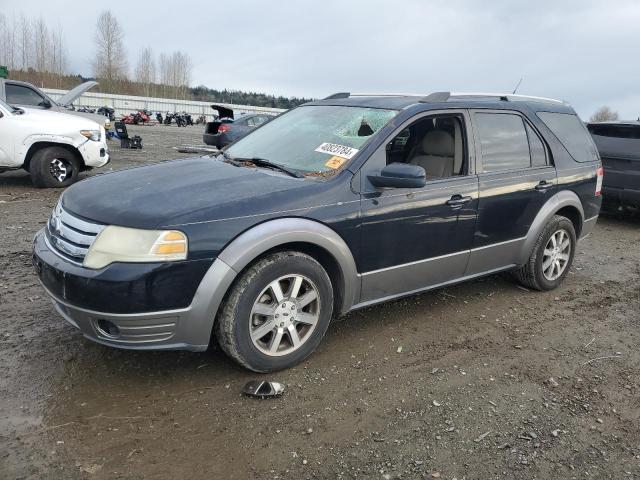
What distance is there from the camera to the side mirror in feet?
10.8

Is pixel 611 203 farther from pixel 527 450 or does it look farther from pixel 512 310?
pixel 527 450

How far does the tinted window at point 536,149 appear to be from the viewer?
4.56 metres

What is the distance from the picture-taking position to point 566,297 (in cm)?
490

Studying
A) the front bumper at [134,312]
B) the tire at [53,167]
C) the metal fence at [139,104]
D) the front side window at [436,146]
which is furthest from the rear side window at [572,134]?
the metal fence at [139,104]

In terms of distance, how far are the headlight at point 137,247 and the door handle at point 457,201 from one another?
6.68 feet

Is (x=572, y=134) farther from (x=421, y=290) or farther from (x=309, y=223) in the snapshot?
(x=309, y=223)

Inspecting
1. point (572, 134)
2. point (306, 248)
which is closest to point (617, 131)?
point (572, 134)

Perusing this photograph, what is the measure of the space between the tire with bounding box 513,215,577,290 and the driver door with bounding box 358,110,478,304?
3.41 ft

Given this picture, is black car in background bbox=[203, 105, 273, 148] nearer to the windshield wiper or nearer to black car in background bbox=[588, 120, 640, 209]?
black car in background bbox=[588, 120, 640, 209]

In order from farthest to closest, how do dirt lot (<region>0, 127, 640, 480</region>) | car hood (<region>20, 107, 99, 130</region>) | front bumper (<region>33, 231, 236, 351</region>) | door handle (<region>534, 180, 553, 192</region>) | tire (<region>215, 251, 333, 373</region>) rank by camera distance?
car hood (<region>20, 107, 99, 130</region>) → door handle (<region>534, 180, 553, 192</region>) → tire (<region>215, 251, 333, 373</region>) → front bumper (<region>33, 231, 236, 351</region>) → dirt lot (<region>0, 127, 640, 480</region>)

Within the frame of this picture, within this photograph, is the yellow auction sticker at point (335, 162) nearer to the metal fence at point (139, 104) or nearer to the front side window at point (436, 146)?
the front side window at point (436, 146)

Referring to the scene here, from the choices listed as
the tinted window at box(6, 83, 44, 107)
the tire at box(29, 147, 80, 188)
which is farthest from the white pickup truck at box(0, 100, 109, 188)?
the tinted window at box(6, 83, 44, 107)

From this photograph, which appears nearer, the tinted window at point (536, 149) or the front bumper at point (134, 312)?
the front bumper at point (134, 312)

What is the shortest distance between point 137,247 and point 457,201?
91.9 inches
